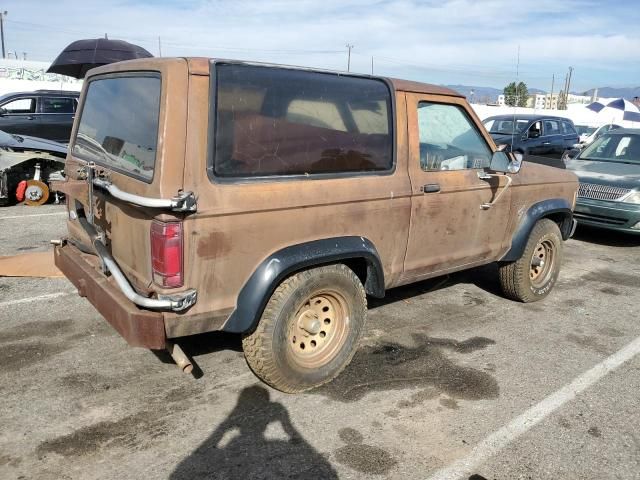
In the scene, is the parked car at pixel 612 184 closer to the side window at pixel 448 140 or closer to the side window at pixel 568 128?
the side window at pixel 448 140

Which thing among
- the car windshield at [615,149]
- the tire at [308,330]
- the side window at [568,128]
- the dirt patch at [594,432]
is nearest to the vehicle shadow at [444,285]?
the tire at [308,330]

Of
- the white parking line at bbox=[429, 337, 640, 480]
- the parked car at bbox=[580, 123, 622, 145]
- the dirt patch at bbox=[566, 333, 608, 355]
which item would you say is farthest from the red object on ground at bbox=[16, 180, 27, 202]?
the parked car at bbox=[580, 123, 622, 145]

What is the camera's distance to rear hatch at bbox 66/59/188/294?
262 centimetres

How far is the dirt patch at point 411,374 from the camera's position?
3.41 metres

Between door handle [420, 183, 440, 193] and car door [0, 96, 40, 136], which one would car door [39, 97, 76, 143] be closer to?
car door [0, 96, 40, 136]

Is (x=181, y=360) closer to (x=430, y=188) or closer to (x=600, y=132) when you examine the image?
(x=430, y=188)

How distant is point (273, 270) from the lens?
2924 mm

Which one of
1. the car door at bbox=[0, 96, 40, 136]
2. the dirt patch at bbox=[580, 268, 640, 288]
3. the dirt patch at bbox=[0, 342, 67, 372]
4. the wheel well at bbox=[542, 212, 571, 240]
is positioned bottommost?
the dirt patch at bbox=[0, 342, 67, 372]

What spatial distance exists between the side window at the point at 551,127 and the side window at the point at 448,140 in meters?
10.8

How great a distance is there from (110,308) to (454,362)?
2.34m

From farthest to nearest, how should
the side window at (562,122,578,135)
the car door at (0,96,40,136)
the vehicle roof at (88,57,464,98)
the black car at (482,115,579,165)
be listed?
the side window at (562,122,578,135) < the black car at (482,115,579,165) < the car door at (0,96,40,136) < the vehicle roof at (88,57,464,98)

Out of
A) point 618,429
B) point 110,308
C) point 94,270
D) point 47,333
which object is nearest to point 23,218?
point 47,333

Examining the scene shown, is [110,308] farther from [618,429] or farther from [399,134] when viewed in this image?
[618,429]

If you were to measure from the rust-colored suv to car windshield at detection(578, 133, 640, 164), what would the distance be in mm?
5400
